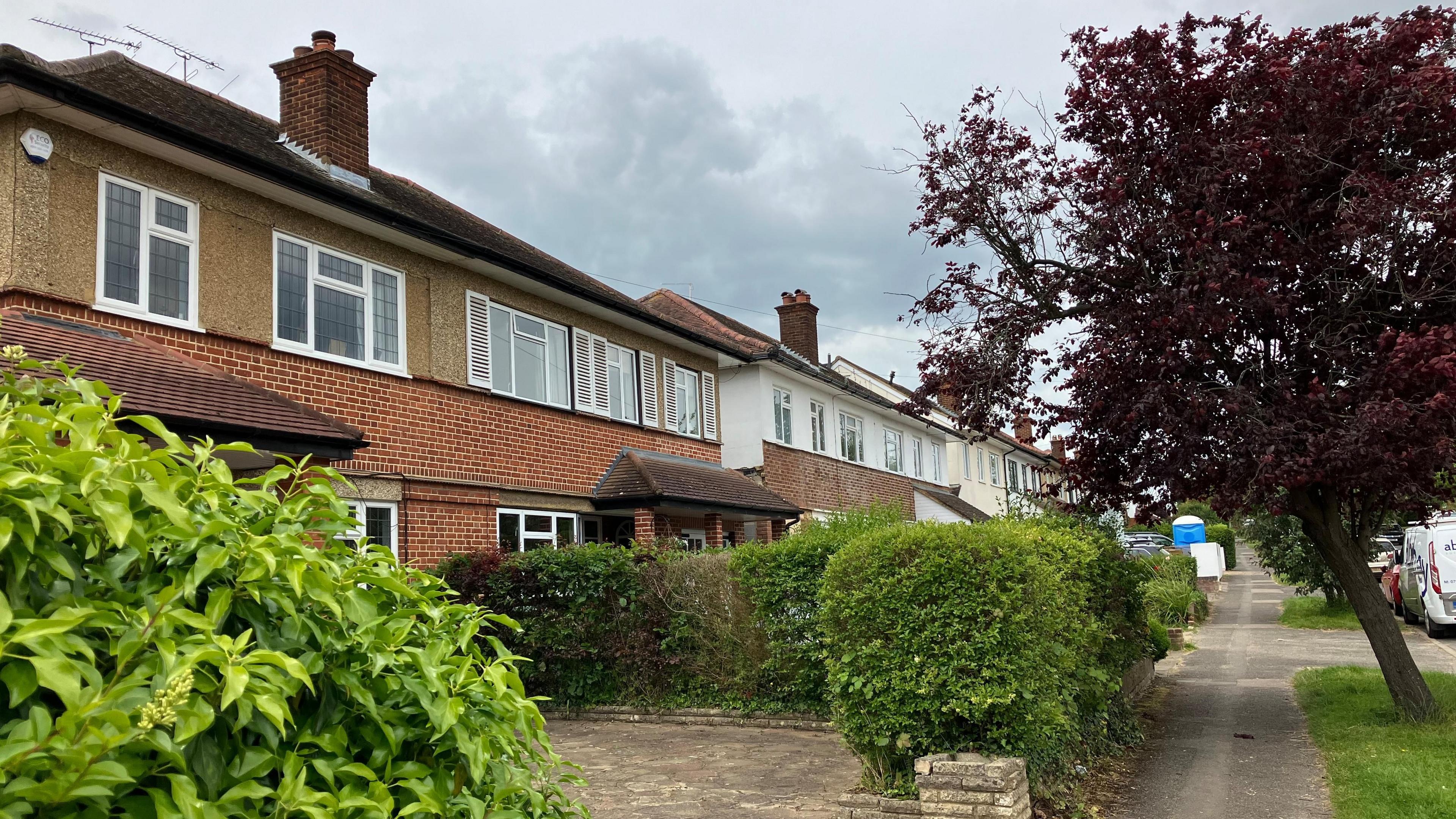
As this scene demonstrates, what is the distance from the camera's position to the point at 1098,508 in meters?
11.1

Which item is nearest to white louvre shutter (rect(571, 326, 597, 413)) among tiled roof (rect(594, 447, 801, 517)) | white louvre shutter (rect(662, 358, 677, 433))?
tiled roof (rect(594, 447, 801, 517))

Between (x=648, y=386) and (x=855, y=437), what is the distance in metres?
12.1

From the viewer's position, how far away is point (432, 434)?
14.1 meters

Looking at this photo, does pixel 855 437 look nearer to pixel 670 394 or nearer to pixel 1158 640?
pixel 670 394

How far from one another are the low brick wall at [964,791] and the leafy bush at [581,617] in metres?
5.99

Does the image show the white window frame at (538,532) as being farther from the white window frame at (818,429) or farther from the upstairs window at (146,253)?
the white window frame at (818,429)

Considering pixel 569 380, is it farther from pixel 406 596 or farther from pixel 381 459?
pixel 406 596

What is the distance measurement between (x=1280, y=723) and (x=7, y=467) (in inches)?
464

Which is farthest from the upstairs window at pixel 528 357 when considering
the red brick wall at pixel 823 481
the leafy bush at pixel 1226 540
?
the leafy bush at pixel 1226 540

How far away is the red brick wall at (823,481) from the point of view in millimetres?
24141

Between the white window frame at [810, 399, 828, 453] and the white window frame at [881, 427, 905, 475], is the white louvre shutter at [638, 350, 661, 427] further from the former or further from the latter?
the white window frame at [881, 427, 905, 475]

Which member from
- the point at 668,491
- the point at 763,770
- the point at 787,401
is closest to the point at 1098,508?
the point at 763,770

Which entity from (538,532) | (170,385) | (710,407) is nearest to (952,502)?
(710,407)

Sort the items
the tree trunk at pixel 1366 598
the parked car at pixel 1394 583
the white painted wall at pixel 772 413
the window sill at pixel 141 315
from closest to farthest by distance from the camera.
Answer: the tree trunk at pixel 1366 598 < the window sill at pixel 141 315 < the parked car at pixel 1394 583 < the white painted wall at pixel 772 413
